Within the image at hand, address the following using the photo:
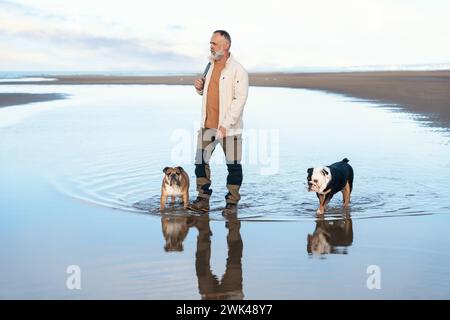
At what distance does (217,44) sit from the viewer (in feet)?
28.3

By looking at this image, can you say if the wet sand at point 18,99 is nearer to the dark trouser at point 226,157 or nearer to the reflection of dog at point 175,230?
the dark trouser at point 226,157

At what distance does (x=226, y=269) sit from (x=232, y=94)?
3.10m

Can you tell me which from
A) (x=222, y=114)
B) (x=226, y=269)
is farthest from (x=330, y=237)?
(x=222, y=114)

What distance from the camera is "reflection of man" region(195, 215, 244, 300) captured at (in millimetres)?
5512

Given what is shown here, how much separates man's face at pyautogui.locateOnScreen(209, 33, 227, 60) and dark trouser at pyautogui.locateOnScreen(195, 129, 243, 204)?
100 centimetres

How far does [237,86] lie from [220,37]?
0.66 metres

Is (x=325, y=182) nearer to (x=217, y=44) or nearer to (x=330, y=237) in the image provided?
(x=330, y=237)

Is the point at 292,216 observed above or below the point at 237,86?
below

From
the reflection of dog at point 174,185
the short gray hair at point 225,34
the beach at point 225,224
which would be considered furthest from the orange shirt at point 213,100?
the beach at point 225,224

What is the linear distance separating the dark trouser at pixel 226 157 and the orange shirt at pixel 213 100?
118 millimetres

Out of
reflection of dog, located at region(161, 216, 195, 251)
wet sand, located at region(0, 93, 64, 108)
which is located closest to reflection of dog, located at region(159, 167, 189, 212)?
reflection of dog, located at region(161, 216, 195, 251)
